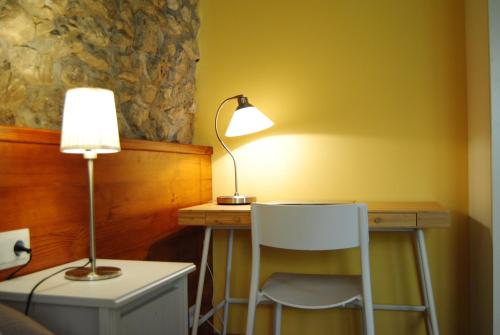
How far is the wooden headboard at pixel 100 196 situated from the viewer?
3.50 ft

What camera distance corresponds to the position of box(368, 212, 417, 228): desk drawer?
1.58 m

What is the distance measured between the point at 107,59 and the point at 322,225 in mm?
A: 1002

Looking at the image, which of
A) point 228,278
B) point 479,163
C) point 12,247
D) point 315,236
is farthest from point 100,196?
point 479,163

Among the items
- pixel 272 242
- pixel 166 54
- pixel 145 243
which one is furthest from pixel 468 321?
pixel 166 54

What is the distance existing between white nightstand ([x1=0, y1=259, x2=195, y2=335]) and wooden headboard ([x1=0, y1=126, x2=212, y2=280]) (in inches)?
5.3

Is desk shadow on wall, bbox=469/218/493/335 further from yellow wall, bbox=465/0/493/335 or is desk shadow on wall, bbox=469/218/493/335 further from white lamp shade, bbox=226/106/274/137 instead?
white lamp shade, bbox=226/106/274/137

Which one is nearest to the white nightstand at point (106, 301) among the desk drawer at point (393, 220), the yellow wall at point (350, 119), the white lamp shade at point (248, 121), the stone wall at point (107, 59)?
the stone wall at point (107, 59)

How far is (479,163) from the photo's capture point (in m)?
1.78

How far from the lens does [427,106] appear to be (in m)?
2.01

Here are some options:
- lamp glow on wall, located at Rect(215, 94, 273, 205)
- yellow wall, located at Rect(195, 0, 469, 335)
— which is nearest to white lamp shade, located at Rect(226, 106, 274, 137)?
lamp glow on wall, located at Rect(215, 94, 273, 205)

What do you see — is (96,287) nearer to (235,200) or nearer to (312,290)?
(312,290)

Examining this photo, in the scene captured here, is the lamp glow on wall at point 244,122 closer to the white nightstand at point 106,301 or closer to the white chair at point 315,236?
the white chair at point 315,236

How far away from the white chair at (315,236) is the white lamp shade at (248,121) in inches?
24.2

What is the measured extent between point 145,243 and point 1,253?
681mm
